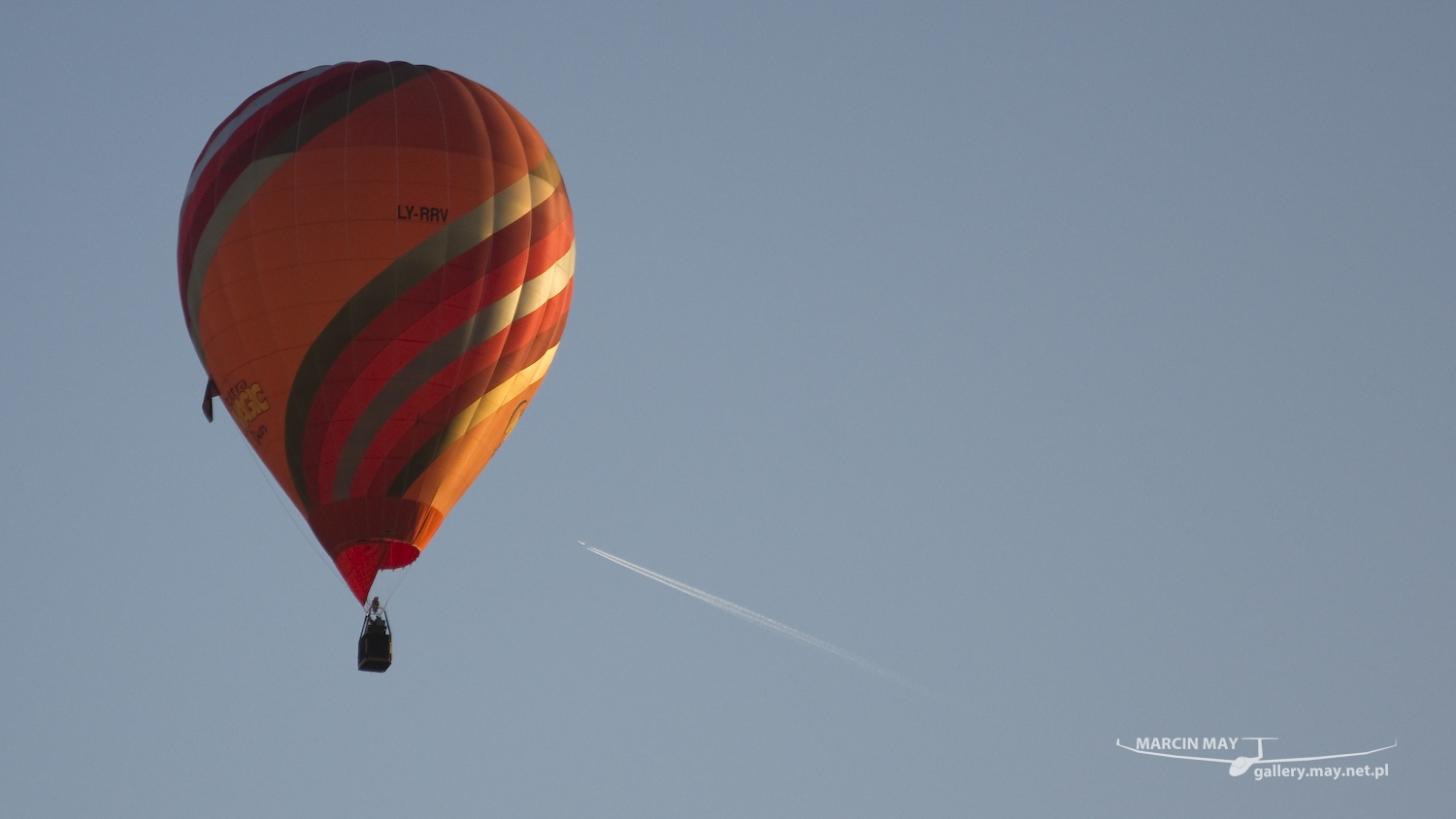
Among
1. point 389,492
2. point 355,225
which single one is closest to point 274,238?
point 355,225

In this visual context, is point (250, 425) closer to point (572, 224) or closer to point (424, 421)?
point (424, 421)

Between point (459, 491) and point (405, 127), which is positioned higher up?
point (405, 127)

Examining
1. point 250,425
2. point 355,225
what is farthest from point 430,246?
point 250,425

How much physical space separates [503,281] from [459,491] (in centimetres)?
330

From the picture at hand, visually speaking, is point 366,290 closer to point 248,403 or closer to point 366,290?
point 366,290

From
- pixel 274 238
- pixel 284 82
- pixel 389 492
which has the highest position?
pixel 284 82

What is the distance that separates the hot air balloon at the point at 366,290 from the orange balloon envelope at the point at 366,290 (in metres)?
0.03

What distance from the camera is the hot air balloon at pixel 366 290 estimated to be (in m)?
42.8

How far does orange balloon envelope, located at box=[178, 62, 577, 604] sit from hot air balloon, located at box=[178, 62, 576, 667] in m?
0.03

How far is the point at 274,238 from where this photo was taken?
42.9 meters

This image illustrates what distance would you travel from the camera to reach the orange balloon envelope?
1684 inches

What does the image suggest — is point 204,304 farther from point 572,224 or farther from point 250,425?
point 572,224

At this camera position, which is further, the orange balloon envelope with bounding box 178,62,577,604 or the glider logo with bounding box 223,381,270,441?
the glider logo with bounding box 223,381,270,441

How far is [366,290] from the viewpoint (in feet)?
140
